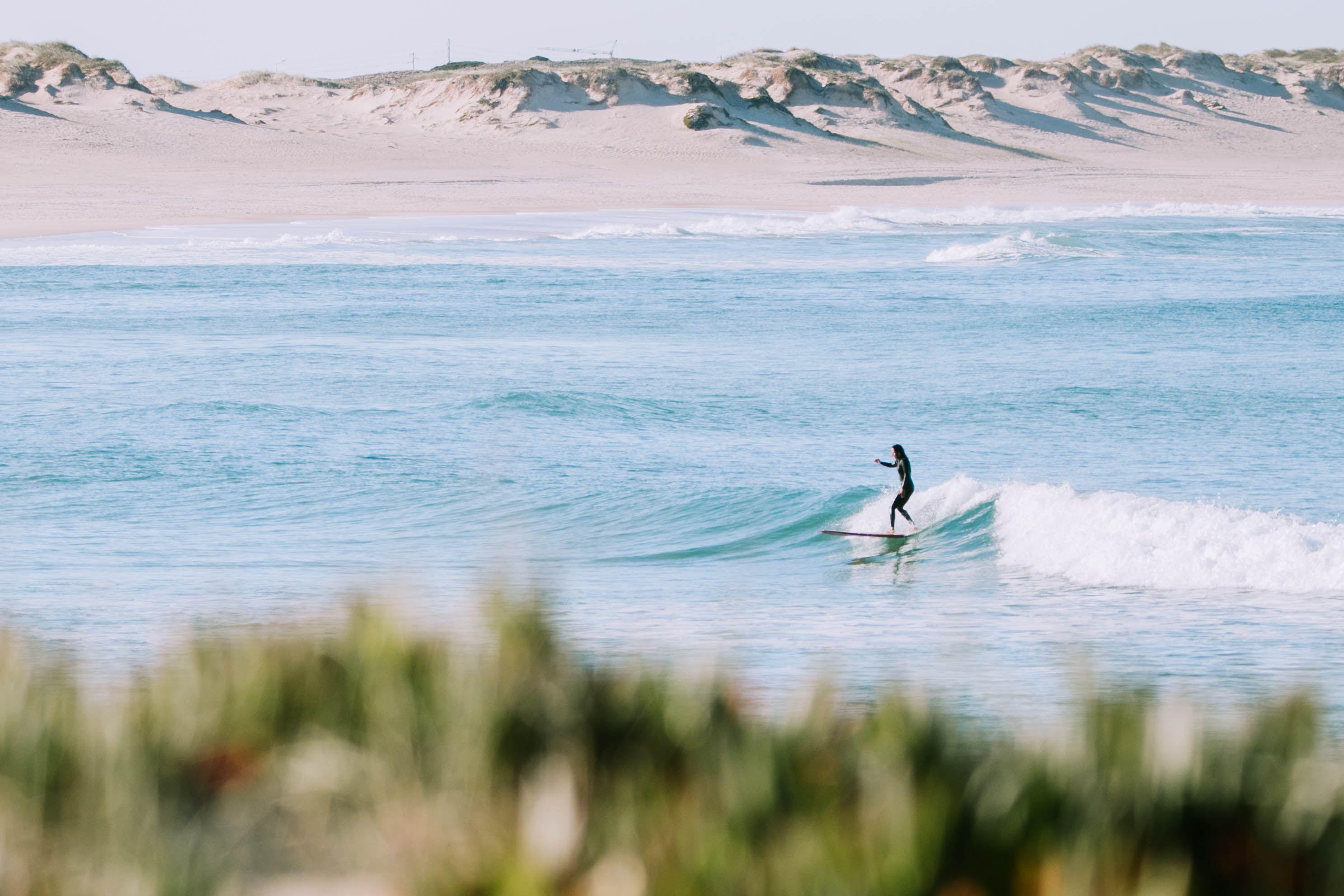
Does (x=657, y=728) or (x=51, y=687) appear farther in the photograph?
→ (x=51, y=687)

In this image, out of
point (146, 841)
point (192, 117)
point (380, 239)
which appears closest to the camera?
point (146, 841)

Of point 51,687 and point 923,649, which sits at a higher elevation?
point 51,687

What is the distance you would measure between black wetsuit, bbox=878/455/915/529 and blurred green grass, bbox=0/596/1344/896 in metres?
9.41

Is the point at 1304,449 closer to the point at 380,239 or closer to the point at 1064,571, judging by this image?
the point at 1064,571

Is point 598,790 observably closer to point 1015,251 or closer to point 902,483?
point 902,483

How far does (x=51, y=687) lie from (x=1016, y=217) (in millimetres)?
51315

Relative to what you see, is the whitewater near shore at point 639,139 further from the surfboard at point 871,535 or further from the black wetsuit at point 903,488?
the black wetsuit at point 903,488

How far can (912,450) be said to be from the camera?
18.2 metres

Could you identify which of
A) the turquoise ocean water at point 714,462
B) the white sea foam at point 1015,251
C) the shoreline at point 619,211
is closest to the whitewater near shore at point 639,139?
the shoreline at point 619,211

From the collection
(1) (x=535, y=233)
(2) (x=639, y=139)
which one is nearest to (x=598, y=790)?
(1) (x=535, y=233)

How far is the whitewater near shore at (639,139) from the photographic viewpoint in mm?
55531

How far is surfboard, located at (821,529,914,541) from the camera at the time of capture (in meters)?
14.4

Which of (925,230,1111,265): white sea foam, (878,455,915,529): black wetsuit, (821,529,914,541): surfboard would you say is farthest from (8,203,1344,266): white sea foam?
(878,455,915,529): black wetsuit

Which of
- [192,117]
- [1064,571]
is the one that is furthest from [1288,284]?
[192,117]
